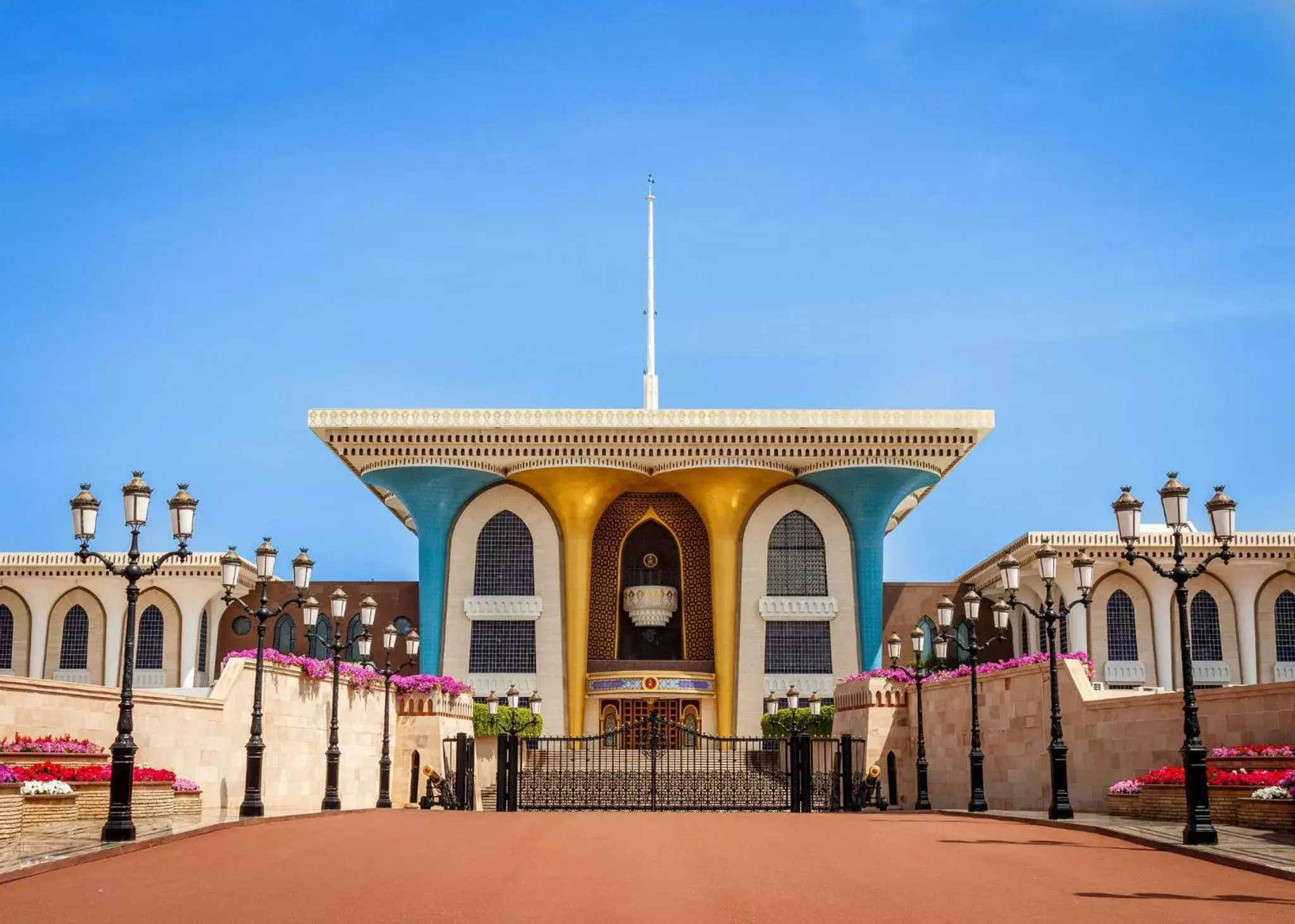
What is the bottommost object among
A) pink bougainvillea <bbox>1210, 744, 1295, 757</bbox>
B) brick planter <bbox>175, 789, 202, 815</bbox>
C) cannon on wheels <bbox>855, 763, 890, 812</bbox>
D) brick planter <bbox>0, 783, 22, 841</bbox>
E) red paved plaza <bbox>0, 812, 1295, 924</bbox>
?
cannon on wheels <bbox>855, 763, 890, 812</bbox>

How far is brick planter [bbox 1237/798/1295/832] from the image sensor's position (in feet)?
52.9

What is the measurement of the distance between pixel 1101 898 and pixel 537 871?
4.93 metres

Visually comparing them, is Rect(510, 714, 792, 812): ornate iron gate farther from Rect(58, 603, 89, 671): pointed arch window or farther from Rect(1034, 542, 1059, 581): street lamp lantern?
Rect(58, 603, 89, 671): pointed arch window

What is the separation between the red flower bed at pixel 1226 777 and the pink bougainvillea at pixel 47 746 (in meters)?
15.3

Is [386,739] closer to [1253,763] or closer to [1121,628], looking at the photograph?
[1253,763]

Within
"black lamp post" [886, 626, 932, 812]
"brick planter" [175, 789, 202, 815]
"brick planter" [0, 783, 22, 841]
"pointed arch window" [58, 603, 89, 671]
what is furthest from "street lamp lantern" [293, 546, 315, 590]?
"pointed arch window" [58, 603, 89, 671]

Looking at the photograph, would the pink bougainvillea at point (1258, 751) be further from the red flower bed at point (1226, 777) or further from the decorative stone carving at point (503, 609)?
the decorative stone carving at point (503, 609)

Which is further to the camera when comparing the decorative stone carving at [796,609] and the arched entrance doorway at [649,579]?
the arched entrance doorway at [649,579]

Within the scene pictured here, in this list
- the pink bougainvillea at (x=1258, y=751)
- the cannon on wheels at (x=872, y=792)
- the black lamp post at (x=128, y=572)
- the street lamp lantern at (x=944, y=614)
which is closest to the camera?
the black lamp post at (x=128, y=572)

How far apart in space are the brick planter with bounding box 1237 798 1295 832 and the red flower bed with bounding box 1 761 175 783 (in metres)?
14.4

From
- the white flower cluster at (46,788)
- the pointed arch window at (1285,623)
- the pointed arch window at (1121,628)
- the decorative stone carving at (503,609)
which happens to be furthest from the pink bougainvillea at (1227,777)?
the pointed arch window at (1285,623)

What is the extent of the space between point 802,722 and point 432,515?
16.1 metres

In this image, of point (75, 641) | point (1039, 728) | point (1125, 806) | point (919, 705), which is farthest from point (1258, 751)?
point (75, 641)

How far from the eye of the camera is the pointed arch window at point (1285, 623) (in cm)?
5231
